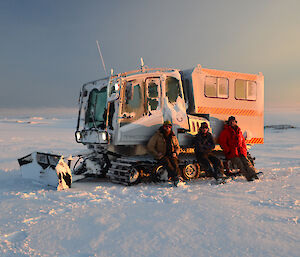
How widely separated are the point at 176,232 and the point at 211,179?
507 centimetres

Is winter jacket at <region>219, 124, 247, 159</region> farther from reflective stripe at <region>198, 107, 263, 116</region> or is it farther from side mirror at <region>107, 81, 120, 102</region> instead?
side mirror at <region>107, 81, 120, 102</region>

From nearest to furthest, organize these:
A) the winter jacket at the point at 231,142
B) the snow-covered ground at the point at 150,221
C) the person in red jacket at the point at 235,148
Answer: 1. the snow-covered ground at the point at 150,221
2. the person in red jacket at the point at 235,148
3. the winter jacket at the point at 231,142

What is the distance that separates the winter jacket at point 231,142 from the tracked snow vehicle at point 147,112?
1.24ft

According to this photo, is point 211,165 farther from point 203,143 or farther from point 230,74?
point 230,74

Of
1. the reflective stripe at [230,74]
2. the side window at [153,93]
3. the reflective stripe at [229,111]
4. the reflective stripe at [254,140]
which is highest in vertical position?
the reflective stripe at [230,74]

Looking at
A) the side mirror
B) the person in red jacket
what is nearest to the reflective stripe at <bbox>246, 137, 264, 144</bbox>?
the person in red jacket

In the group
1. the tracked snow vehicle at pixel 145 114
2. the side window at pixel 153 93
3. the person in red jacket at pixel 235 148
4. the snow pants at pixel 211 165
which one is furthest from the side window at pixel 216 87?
the snow pants at pixel 211 165

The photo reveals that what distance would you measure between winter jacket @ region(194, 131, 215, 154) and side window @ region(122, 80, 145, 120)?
1794mm

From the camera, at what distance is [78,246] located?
12.4 ft

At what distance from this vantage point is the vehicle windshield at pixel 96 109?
836cm

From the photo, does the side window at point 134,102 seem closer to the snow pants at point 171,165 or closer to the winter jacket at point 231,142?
the snow pants at point 171,165

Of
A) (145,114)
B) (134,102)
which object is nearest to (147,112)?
(145,114)

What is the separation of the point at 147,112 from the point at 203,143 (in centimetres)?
186

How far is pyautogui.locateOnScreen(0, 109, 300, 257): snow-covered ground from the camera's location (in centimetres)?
365
